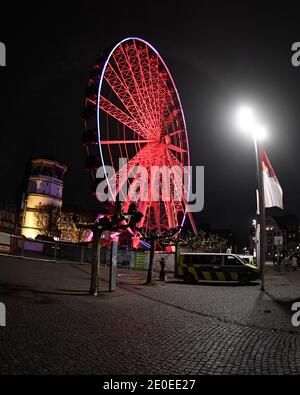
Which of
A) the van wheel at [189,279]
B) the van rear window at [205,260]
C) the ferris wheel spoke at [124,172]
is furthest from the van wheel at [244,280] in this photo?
the ferris wheel spoke at [124,172]

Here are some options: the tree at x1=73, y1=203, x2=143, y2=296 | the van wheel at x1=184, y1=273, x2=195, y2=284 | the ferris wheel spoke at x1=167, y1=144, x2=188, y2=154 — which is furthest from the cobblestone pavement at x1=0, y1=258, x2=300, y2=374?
the ferris wheel spoke at x1=167, y1=144, x2=188, y2=154

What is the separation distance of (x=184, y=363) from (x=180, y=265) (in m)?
16.6

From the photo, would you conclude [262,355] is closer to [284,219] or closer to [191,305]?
[191,305]

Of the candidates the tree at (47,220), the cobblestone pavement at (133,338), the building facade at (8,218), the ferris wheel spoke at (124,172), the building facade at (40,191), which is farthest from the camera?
the building facade at (40,191)

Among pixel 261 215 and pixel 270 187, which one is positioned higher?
pixel 270 187

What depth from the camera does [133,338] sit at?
6855 millimetres

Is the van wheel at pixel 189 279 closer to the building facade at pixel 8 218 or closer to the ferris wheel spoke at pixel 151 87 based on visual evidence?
the ferris wheel spoke at pixel 151 87

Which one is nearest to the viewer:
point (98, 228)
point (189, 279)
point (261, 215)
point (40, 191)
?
point (98, 228)

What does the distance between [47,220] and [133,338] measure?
7346 centimetres

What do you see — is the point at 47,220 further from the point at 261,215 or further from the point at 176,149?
the point at 261,215

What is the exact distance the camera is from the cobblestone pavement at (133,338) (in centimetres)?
523

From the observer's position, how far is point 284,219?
128125mm

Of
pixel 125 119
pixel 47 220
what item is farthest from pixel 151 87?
pixel 47 220

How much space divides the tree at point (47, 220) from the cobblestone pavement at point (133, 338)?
63.1 meters
